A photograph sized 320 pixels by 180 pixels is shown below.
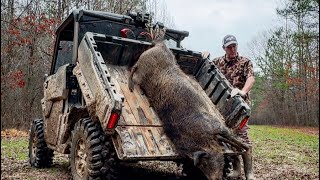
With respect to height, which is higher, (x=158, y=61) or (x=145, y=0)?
(x=145, y=0)

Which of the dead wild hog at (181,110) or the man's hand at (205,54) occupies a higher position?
the man's hand at (205,54)

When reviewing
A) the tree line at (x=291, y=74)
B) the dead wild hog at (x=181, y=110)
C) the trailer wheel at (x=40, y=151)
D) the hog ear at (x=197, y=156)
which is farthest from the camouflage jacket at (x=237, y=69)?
the tree line at (x=291, y=74)

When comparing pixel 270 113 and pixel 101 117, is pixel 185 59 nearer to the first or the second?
pixel 101 117

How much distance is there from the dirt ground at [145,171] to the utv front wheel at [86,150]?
3.04ft

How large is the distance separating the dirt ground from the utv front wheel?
3.04 ft

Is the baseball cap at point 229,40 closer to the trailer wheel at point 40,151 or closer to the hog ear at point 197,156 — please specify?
the hog ear at point 197,156

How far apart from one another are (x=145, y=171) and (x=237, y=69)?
228cm

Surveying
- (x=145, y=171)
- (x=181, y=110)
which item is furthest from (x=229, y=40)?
(x=145, y=171)

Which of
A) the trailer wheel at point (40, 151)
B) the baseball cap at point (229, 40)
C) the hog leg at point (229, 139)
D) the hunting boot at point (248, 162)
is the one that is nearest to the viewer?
the hog leg at point (229, 139)

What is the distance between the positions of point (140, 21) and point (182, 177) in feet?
8.67

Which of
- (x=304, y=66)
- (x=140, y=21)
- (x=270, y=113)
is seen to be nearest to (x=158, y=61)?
(x=140, y=21)

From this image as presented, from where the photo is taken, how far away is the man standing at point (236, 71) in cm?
552

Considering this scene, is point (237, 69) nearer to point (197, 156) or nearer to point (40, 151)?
point (197, 156)

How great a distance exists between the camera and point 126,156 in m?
4.41
